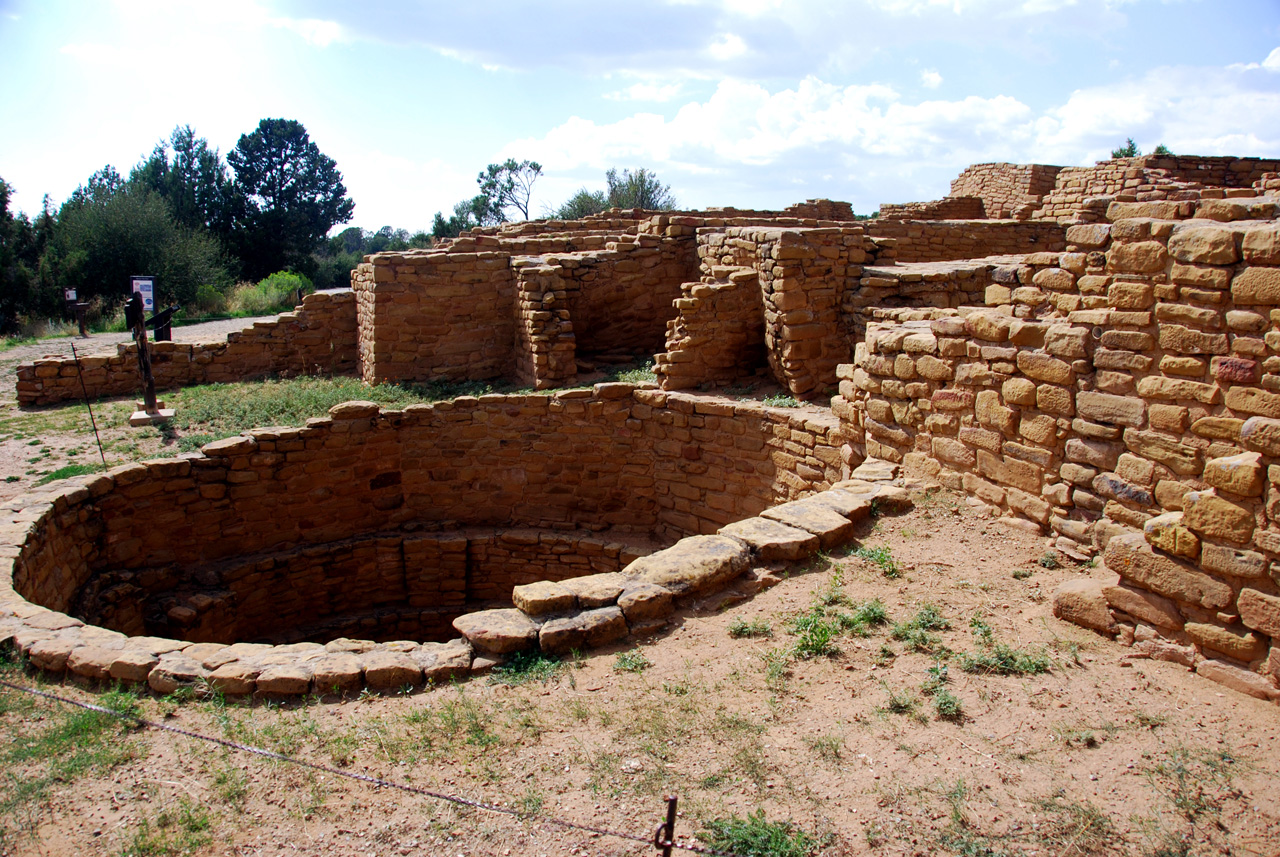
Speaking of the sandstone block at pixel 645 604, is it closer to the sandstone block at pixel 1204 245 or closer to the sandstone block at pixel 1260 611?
the sandstone block at pixel 1260 611

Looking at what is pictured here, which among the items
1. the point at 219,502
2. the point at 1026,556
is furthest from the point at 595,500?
the point at 1026,556

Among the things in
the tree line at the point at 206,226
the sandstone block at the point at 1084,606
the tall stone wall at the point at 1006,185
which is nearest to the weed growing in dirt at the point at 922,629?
the sandstone block at the point at 1084,606

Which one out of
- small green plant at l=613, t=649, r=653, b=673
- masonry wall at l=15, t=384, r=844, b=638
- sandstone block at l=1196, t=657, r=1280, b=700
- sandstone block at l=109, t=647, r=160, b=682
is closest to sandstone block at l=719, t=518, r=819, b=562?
small green plant at l=613, t=649, r=653, b=673

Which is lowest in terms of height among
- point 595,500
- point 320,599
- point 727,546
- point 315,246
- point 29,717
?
point 320,599

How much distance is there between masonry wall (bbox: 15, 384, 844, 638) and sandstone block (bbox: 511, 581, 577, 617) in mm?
3839

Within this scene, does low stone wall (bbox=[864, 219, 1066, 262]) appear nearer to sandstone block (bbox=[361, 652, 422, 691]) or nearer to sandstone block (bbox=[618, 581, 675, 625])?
sandstone block (bbox=[618, 581, 675, 625])

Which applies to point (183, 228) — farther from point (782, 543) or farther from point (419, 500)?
point (782, 543)

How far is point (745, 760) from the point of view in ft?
11.2

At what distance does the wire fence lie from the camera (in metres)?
2.68

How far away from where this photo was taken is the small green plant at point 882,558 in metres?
4.92

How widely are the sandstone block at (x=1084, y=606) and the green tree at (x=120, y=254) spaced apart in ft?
90.7

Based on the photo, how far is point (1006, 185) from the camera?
1805cm

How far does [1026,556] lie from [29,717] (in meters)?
5.81

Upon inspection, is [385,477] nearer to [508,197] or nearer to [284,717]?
[284,717]
